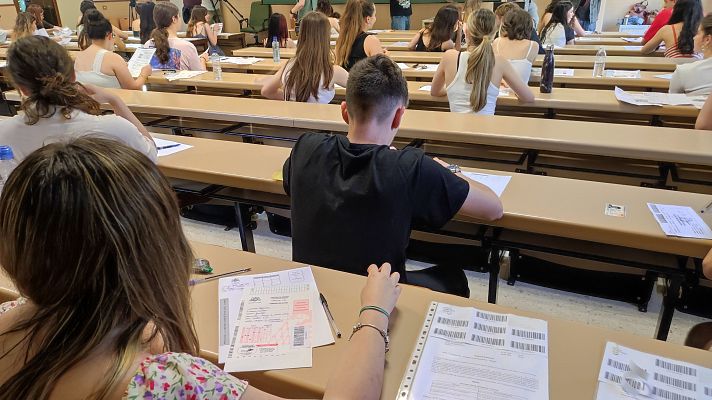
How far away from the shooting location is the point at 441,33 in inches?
204

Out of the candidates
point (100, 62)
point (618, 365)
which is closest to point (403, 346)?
point (618, 365)

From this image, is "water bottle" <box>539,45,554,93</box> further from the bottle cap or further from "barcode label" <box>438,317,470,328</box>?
the bottle cap

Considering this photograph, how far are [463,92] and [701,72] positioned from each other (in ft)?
4.54

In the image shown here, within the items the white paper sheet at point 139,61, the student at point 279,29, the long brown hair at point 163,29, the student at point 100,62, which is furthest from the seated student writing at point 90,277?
the student at point 279,29

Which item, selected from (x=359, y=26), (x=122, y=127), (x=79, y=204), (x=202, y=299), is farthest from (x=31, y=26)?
(x=79, y=204)

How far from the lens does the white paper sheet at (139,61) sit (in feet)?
13.6

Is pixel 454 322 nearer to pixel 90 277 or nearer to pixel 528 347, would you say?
pixel 528 347

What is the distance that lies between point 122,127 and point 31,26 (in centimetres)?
512

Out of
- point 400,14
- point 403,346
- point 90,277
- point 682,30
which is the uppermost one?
point 400,14

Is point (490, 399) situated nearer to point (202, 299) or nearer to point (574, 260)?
point (202, 299)

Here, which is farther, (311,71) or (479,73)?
(311,71)

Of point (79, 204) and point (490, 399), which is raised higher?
point (79, 204)

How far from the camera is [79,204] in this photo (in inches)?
Result: 26.3

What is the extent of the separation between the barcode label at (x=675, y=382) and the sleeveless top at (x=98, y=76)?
3.88 metres
